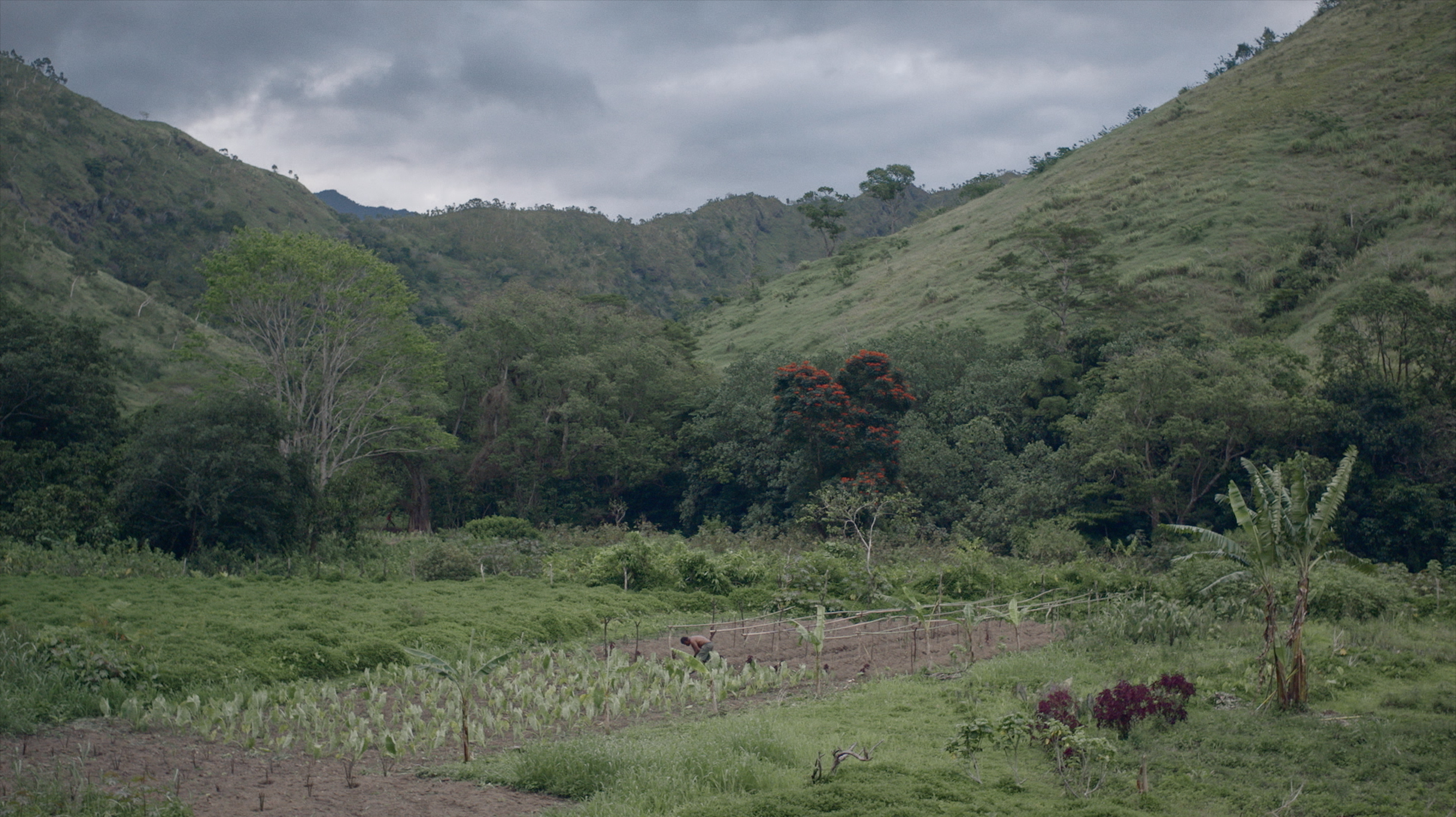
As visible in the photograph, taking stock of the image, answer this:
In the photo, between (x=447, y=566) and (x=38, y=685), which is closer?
(x=38, y=685)

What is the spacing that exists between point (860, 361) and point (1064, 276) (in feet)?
37.8

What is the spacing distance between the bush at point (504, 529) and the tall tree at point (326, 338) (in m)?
4.64

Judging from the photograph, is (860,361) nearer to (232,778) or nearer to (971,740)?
(971,740)

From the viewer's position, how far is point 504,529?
2847 centimetres

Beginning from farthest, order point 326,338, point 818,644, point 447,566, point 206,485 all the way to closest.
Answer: point 326,338 < point 447,566 < point 206,485 < point 818,644

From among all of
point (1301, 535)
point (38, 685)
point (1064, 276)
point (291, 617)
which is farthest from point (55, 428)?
point (1064, 276)

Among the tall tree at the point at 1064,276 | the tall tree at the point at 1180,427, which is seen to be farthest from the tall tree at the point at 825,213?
the tall tree at the point at 1180,427

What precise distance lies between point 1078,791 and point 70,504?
21299 mm

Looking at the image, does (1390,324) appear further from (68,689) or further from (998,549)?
(68,689)

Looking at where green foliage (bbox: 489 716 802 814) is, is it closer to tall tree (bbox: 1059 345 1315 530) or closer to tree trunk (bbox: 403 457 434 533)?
tall tree (bbox: 1059 345 1315 530)

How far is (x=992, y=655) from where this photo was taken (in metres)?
13.4

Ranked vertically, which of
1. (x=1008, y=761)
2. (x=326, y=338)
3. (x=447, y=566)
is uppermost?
(x=326, y=338)

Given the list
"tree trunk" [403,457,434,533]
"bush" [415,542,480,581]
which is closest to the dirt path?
"bush" [415,542,480,581]

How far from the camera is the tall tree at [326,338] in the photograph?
93.0 ft
